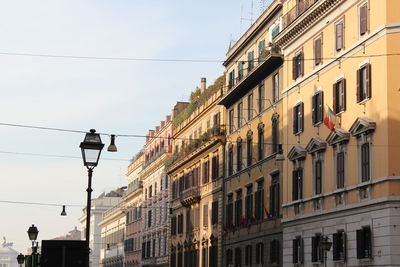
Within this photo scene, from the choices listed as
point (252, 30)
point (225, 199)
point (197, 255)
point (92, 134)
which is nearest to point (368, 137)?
point (92, 134)

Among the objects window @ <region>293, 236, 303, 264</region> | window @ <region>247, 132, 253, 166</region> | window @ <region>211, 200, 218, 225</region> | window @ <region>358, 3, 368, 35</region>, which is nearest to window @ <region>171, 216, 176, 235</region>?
window @ <region>211, 200, 218, 225</region>

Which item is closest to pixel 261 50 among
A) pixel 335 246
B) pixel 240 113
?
pixel 240 113

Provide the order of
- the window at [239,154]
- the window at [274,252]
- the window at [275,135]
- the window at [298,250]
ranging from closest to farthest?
1. the window at [298,250]
2. the window at [274,252]
3. the window at [275,135]
4. the window at [239,154]

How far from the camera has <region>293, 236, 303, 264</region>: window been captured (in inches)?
1832

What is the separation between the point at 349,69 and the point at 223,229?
2638 cm

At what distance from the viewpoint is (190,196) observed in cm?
7500

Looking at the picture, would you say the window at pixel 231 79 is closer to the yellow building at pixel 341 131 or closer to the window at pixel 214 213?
the window at pixel 214 213

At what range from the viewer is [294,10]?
48625 millimetres

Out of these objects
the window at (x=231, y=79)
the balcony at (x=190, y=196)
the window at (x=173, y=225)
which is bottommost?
the window at (x=173, y=225)

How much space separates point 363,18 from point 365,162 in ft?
20.1

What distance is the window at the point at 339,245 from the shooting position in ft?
133

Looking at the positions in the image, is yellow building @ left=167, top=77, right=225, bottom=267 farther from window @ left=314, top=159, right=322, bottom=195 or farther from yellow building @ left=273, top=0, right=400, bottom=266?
window @ left=314, top=159, right=322, bottom=195

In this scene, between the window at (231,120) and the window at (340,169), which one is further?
the window at (231,120)

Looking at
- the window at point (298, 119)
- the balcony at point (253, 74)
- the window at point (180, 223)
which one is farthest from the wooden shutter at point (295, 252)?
the window at point (180, 223)
